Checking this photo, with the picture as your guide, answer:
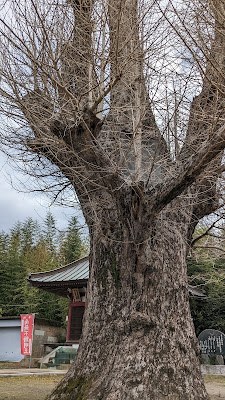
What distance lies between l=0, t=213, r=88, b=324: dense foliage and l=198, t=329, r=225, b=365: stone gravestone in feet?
35.5

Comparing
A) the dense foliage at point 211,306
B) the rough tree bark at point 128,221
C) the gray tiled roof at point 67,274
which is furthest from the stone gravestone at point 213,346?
the rough tree bark at point 128,221

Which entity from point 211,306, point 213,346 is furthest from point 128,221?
point 211,306

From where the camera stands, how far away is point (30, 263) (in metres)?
27.5

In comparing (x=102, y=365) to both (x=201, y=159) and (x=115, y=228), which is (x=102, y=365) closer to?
(x=115, y=228)

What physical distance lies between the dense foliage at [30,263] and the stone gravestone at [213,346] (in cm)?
1081

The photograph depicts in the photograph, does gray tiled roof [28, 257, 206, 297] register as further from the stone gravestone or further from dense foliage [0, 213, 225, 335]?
dense foliage [0, 213, 225, 335]

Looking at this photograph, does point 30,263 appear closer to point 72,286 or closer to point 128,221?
point 72,286

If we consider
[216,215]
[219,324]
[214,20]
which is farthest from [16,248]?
[214,20]

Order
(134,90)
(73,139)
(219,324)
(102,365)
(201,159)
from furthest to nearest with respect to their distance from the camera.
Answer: (219,324) < (134,90) < (73,139) < (102,365) < (201,159)

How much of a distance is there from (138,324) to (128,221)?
1.17 meters

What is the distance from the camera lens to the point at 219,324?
14.9 meters

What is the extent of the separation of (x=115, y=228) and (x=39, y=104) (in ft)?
6.13

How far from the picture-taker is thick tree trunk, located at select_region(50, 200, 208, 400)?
397 cm

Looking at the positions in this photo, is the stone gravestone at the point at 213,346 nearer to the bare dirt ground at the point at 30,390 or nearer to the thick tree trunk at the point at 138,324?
the bare dirt ground at the point at 30,390
